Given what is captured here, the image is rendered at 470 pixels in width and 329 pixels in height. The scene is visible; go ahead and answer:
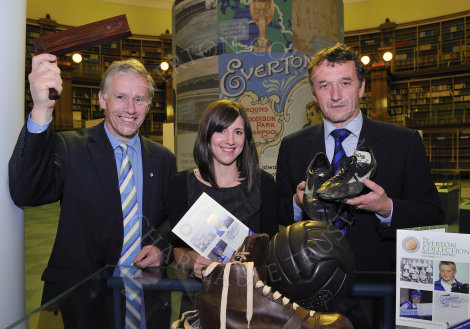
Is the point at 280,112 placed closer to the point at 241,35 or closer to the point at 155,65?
the point at 241,35

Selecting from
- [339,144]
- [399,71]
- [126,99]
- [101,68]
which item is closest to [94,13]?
[101,68]

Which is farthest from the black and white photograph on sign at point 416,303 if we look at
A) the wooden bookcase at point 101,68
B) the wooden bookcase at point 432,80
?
the wooden bookcase at point 101,68

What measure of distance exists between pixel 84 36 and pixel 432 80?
13217 mm

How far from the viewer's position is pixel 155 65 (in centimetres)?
1334

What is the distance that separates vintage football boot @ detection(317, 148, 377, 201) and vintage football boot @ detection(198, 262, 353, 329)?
1.46 ft

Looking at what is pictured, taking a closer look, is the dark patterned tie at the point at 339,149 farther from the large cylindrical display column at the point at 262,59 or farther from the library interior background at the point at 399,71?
the library interior background at the point at 399,71

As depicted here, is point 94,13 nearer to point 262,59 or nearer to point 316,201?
point 262,59

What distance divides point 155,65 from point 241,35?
9.78m

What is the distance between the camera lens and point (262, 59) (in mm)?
4176

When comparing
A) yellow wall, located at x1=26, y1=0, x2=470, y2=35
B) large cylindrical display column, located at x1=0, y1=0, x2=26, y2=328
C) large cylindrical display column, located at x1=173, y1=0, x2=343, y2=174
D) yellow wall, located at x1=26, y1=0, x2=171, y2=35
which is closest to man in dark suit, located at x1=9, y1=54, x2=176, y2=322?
large cylindrical display column, located at x1=0, y1=0, x2=26, y2=328

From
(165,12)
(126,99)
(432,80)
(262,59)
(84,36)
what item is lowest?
(126,99)

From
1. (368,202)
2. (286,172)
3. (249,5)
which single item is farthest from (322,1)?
(368,202)

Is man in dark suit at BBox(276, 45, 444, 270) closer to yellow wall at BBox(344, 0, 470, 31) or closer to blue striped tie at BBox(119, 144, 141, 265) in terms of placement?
blue striped tie at BBox(119, 144, 141, 265)

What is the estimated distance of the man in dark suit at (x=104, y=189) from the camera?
5.22ft
